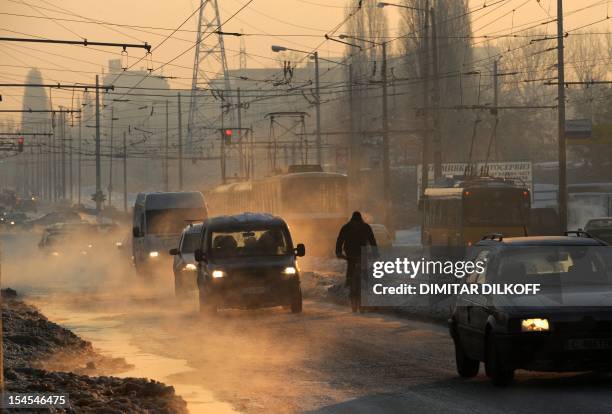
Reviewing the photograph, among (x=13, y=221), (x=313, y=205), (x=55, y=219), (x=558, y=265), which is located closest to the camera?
(x=558, y=265)

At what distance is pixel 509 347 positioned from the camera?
39.6 feet

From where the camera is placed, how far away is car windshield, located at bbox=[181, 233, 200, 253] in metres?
31.0

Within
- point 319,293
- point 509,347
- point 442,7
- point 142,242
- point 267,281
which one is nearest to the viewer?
point 509,347

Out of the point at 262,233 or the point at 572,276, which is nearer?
the point at 572,276

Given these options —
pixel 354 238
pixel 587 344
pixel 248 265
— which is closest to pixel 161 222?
pixel 248 265

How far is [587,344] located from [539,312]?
0.52 metres

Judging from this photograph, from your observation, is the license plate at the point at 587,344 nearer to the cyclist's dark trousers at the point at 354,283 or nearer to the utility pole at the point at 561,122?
the cyclist's dark trousers at the point at 354,283

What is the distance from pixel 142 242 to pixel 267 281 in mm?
16903

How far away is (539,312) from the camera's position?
1198 cm

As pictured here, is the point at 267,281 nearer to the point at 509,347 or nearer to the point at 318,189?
the point at 509,347

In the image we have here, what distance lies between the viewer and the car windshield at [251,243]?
82.3 ft

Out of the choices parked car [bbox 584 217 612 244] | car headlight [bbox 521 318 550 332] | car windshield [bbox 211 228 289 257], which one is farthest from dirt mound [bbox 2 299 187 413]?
parked car [bbox 584 217 612 244]

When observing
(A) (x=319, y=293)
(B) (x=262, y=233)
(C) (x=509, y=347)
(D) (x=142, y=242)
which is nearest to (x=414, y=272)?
(A) (x=319, y=293)

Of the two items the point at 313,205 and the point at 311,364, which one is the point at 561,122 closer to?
the point at 313,205
